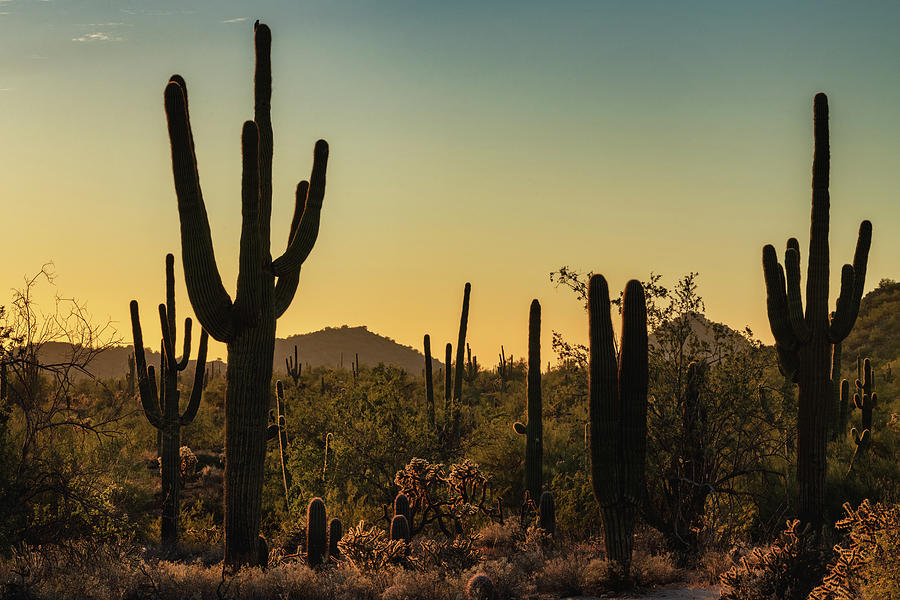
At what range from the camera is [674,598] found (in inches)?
513

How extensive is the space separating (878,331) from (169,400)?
163ft

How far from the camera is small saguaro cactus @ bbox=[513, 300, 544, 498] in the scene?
19906 millimetres

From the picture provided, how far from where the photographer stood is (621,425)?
13.5 metres

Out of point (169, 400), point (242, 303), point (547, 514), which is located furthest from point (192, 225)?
point (547, 514)

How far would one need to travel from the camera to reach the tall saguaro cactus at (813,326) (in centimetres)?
1570

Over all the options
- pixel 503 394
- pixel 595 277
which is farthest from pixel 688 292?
pixel 503 394

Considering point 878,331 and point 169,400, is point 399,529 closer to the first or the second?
point 169,400

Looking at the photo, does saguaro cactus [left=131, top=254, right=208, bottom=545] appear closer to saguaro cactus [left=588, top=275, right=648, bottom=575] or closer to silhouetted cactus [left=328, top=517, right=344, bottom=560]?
silhouetted cactus [left=328, top=517, right=344, bottom=560]

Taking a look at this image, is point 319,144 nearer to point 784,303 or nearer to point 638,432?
point 638,432

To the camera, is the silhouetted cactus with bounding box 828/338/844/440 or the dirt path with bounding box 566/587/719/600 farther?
the silhouetted cactus with bounding box 828/338/844/440

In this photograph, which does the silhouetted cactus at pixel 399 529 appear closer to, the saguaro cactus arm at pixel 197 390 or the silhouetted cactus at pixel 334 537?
the silhouetted cactus at pixel 334 537

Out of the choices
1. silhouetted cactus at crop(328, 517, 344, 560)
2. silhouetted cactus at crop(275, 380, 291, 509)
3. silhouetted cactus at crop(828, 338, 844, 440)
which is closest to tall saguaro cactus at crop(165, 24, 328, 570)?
silhouetted cactus at crop(328, 517, 344, 560)

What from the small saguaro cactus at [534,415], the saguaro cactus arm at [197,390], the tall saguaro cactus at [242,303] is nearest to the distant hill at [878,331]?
the small saguaro cactus at [534,415]

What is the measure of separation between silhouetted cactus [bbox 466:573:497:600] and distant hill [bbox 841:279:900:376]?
40430 millimetres
